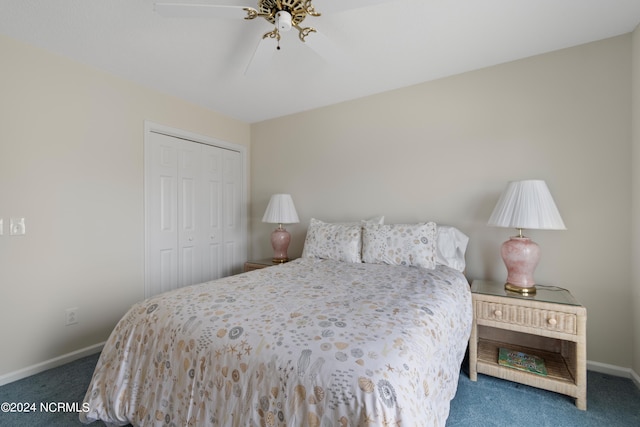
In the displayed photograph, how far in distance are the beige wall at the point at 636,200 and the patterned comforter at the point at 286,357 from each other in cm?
116

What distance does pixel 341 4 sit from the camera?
1.39 metres

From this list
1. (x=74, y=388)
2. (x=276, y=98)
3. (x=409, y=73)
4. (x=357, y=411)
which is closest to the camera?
(x=357, y=411)

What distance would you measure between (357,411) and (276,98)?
289cm

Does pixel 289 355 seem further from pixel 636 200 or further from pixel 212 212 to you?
pixel 212 212

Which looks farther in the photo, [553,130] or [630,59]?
[553,130]

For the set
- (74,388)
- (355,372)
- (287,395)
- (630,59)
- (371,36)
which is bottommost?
(74,388)

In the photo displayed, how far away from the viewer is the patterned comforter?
0.89m

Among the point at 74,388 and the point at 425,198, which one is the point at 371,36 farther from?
the point at 74,388

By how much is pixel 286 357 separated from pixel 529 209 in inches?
71.0

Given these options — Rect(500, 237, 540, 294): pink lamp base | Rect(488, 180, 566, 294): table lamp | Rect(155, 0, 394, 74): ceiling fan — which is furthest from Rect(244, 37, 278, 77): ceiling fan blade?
Rect(500, 237, 540, 294): pink lamp base

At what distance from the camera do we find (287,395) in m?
0.93

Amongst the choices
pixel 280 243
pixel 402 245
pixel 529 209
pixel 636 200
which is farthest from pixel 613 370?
pixel 280 243

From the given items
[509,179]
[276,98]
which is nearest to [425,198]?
[509,179]

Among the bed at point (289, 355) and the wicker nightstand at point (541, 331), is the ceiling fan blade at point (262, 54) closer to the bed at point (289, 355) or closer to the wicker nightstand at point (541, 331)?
the bed at point (289, 355)
